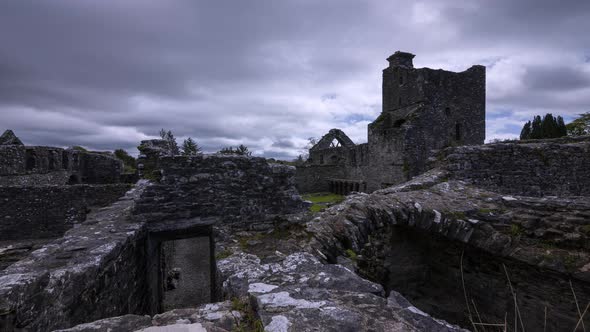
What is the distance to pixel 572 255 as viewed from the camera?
4.17 meters

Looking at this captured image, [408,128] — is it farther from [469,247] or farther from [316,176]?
[469,247]

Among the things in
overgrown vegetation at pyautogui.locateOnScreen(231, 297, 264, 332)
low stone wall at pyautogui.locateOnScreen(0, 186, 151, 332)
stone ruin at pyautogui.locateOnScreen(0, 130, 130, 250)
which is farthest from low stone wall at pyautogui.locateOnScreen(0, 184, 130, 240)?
overgrown vegetation at pyautogui.locateOnScreen(231, 297, 264, 332)

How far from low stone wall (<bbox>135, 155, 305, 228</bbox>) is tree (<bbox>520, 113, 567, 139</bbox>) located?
41.9 meters

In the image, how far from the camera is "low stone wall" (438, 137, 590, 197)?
793cm

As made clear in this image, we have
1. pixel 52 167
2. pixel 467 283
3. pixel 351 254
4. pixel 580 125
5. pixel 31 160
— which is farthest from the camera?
pixel 580 125

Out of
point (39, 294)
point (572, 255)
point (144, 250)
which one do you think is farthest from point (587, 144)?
point (39, 294)

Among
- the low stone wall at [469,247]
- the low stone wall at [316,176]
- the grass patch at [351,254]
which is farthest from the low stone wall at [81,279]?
the low stone wall at [316,176]

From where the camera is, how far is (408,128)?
18328 millimetres

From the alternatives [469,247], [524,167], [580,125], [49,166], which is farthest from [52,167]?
[580,125]

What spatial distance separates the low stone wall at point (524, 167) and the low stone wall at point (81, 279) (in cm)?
759

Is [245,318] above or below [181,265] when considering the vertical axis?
above

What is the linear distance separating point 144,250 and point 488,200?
6.69m

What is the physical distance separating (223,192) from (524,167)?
8694 mm

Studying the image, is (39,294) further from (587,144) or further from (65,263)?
(587,144)
